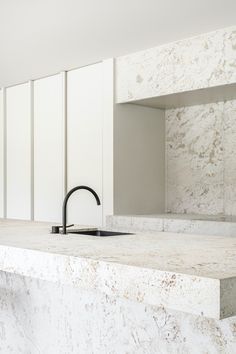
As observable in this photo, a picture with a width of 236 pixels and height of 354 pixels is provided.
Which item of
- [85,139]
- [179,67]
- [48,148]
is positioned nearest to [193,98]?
Result: [179,67]

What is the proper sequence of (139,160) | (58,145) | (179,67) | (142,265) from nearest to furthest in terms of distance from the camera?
(142,265), (179,67), (139,160), (58,145)

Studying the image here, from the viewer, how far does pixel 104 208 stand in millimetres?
4633

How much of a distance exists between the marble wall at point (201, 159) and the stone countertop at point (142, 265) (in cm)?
181

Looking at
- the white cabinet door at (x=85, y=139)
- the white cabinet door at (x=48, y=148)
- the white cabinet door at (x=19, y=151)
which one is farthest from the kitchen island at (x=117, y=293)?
the white cabinet door at (x=19, y=151)

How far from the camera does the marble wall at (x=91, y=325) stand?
245cm

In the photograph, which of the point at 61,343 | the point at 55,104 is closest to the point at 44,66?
the point at 55,104

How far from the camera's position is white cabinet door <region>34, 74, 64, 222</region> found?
16.9 ft

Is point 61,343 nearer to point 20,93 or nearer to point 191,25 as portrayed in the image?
point 191,25

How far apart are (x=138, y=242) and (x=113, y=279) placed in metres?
0.63

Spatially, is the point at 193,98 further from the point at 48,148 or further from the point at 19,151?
the point at 19,151

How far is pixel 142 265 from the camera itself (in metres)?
1.76

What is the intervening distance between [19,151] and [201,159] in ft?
7.32

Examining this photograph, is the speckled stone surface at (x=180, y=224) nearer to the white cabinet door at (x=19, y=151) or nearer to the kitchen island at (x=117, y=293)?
the kitchen island at (x=117, y=293)

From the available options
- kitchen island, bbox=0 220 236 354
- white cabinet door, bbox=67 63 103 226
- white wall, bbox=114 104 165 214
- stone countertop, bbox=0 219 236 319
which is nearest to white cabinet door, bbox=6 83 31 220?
white cabinet door, bbox=67 63 103 226
